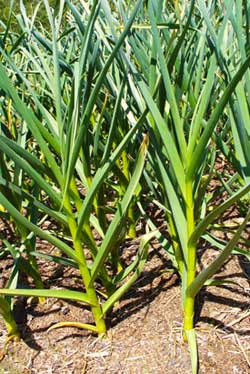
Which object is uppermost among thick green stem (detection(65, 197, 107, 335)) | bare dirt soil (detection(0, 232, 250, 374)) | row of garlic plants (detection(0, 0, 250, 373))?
row of garlic plants (detection(0, 0, 250, 373))

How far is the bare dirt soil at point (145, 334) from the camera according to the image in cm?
70

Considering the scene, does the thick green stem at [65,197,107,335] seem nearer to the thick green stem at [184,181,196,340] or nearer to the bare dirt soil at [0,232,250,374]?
the bare dirt soil at [0,232,250,374]

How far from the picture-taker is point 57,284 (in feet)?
2.88

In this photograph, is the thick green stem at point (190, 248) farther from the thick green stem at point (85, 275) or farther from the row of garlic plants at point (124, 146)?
the thick green stem at point (85, 275)

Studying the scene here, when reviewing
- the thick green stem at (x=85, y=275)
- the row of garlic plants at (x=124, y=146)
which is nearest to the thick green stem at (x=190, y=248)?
the row of garlic plants at (x=124, y=146)

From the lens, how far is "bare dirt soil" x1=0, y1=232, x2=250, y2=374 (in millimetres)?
701

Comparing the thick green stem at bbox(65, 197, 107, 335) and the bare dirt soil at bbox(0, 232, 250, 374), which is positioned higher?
the thick green stem at bbox(65, 197, 107, 335)

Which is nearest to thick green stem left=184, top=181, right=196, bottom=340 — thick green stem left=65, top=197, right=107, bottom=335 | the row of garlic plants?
the row of garlic plants

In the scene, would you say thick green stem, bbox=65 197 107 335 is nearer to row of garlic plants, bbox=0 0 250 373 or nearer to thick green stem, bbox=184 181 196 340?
row of garlic plants, bbox=0 0 250 373

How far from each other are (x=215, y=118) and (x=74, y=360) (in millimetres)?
439

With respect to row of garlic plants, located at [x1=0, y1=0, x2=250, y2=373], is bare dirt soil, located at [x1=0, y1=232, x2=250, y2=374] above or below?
below

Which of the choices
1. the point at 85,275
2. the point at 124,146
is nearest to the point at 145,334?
the point at 85,275

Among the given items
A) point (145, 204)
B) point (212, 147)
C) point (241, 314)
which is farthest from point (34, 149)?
point (241, 314)

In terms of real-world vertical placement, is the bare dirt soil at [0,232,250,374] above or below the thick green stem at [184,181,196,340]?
below
